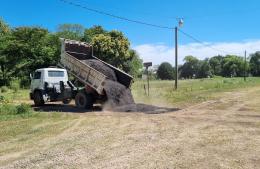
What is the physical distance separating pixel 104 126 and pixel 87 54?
10007mm

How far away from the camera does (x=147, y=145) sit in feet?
33.7

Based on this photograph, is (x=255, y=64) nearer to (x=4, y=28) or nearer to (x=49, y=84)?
(x=4, y=28)

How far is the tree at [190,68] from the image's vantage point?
154 metres

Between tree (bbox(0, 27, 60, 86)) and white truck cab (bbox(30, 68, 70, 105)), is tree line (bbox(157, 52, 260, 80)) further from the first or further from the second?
white truck cab (bbox(30, 68, 70, 105))

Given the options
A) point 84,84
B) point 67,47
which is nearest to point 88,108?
point 84,84

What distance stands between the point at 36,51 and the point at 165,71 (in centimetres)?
8935

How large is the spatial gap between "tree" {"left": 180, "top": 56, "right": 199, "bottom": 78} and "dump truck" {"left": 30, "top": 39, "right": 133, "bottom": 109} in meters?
133

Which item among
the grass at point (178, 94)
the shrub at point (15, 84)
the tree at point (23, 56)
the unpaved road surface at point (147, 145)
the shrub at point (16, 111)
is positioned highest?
the tree at point (23, 56)

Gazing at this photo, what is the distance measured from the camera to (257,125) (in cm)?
1377

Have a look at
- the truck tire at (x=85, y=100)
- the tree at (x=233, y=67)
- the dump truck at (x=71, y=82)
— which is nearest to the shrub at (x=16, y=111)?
the truck tire at (x=85, y=100)

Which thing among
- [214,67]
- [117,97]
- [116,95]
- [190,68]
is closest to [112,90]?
[116,95]

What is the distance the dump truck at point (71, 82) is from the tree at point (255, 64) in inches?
4485

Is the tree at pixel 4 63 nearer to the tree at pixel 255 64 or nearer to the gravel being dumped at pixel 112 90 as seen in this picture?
the gravel being dumped at pixel 112 90

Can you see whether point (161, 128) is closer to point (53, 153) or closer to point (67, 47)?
point (53, 153)
